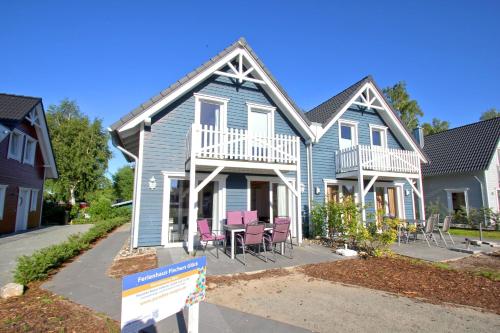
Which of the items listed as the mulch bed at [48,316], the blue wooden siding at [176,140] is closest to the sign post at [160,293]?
the mulch bed at [48,316]

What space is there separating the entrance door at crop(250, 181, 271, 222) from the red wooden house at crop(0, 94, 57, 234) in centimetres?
1180

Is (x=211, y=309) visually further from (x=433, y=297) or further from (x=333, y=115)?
(x=333, y=115)

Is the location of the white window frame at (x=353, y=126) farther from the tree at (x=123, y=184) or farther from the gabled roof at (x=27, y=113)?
the tree at (x=123, y=184)

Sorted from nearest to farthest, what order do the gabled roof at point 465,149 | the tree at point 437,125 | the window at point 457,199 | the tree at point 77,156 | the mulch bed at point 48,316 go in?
the mulch bed at point 48,316, the gabled roof at point 465,149, the window at point 457,199, the tree at point 77,156, the tree at point 437,125

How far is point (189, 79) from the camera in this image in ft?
29.5

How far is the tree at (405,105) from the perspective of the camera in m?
28.4

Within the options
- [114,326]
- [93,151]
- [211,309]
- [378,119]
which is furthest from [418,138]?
[93,151]

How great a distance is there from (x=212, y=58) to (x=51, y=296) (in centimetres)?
808

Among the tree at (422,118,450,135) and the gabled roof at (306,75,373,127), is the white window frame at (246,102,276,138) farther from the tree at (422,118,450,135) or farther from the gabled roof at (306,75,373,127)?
the tree at (422,118,450,135)

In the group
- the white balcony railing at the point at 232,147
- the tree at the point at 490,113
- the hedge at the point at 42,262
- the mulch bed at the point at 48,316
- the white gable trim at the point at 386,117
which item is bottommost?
the mulch bed at the point at 48,316

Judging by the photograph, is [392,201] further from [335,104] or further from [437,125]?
[437,125]

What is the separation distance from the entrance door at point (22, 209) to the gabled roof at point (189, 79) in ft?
36.7

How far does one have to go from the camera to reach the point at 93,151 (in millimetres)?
31016

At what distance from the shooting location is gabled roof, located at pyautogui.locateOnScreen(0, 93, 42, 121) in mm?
12851
